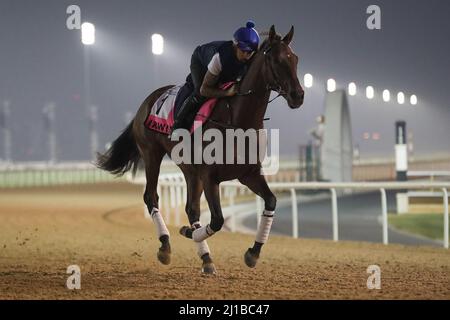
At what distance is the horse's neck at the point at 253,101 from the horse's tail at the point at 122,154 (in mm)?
1997

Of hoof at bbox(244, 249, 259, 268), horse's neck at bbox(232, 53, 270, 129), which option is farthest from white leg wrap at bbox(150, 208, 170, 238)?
horse's neck at bbox(232, 53, 270, 129)

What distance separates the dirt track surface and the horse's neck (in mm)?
1128

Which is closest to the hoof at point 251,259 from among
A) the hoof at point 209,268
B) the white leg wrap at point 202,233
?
the white leg wrap at point 202,233

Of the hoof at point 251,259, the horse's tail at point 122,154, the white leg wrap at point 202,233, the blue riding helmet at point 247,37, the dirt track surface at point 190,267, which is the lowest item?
the dirt track surface at point 190,267

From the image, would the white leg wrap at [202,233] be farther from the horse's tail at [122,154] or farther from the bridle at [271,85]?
the horse's tail at [122,154]

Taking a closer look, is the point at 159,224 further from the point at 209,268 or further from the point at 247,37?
the point at 247,37

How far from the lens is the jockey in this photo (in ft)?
17.4

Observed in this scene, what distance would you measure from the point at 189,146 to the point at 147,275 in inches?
43.6

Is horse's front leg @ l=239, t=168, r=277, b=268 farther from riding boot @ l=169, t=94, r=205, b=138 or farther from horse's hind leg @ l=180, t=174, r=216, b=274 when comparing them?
riding boot @ l=169, t=94, r=205, b=138

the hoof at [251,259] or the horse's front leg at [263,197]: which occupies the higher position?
the horse's front leg at [263,197]

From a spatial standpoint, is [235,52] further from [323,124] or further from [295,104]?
[323,124]

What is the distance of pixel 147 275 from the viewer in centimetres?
606

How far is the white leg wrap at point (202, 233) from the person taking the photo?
559 centimetres
